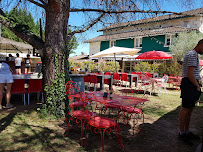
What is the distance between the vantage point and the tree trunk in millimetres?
3705

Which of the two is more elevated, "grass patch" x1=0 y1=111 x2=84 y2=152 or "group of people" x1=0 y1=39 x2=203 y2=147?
"group of people" x1=0 y1=39 x2=203 y2=147

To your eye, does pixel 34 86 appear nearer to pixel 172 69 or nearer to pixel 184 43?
pixel 172 69

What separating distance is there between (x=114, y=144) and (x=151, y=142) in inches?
28.7

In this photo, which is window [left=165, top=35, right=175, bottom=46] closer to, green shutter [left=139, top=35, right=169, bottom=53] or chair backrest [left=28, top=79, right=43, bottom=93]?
green shutter [left=139, top=35, right=169, bottom=53]

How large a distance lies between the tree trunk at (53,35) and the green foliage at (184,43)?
576 inches

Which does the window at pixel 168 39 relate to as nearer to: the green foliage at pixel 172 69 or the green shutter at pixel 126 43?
the green foliage at pixel 172 69

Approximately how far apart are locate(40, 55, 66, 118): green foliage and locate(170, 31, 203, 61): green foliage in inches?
588

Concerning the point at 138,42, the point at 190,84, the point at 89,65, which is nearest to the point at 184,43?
the point at 138,42

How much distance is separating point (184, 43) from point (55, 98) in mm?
15206

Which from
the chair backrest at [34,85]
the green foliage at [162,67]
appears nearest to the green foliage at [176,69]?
the green foliage at [162,67]

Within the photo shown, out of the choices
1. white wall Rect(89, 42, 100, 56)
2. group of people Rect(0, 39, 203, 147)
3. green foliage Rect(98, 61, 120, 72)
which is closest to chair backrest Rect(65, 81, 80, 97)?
group of people Rect(0, 39, 203, 147)

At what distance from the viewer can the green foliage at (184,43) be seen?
48.8 ft

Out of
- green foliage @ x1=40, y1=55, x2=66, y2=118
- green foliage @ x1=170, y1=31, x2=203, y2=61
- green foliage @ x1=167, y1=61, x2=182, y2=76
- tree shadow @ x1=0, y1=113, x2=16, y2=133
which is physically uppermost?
green foliage @ x1=170, y1=31, x2=203, y2=61

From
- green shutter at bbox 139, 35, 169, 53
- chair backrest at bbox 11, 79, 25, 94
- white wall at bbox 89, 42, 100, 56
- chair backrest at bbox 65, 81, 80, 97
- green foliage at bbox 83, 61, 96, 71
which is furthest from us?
white wall at bbox 89, 42, 100, 56
